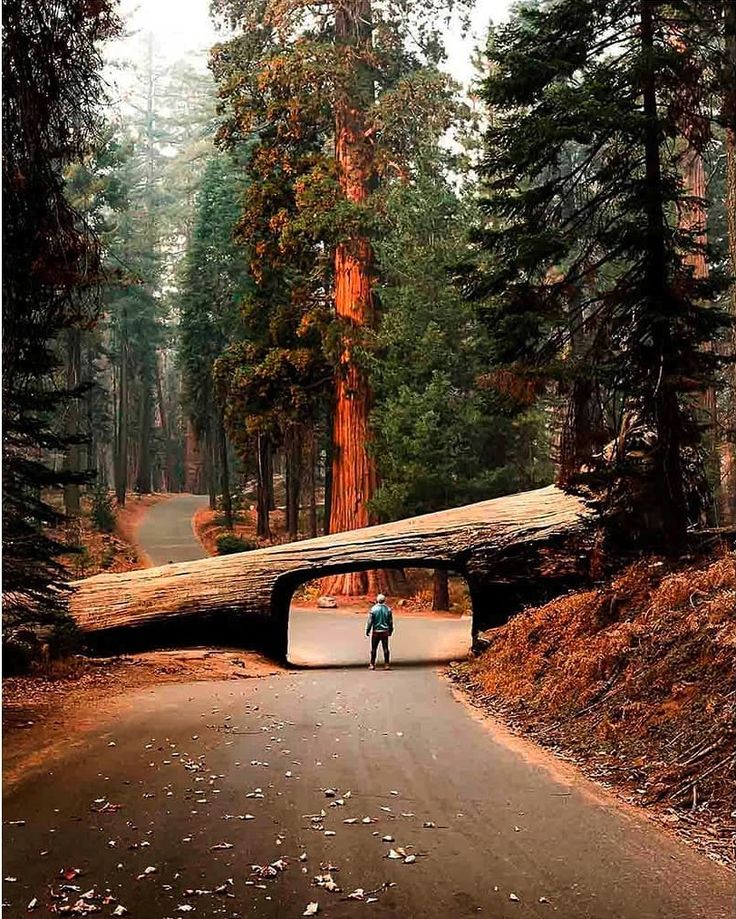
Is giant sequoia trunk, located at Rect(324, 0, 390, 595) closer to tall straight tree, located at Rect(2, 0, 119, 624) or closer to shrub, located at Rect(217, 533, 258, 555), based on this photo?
shrub, located at Rect(217, 533, 258, 555)

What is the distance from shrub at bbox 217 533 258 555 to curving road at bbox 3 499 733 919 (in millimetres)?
6335

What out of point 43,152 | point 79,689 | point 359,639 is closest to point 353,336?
point 359,639

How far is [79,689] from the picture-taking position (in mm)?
6227

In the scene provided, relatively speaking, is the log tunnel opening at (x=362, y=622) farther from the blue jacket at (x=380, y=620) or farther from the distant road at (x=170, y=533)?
the distant road at (x=170, y=533)

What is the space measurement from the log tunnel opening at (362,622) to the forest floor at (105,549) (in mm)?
1537

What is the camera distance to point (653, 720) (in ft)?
13.2

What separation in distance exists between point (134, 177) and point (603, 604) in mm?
7463

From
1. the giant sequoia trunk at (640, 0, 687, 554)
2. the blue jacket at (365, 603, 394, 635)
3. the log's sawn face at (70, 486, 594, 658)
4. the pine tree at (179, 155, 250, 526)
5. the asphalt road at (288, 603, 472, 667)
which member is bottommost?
the asphalt road at (288, 603, 472, 667)

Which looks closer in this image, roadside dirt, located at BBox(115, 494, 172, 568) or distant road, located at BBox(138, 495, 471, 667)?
roadside dirt, located at BBox(115, 494, 172, 568)

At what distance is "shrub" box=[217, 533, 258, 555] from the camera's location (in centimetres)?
1100

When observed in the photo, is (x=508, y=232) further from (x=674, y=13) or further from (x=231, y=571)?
(x=231, y=571)

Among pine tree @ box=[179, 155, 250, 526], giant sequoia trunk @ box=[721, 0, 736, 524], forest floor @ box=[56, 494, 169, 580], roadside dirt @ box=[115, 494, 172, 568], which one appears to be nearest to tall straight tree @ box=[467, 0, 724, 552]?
giant sequoia trunk @ box=[721, 0, 736, 524]

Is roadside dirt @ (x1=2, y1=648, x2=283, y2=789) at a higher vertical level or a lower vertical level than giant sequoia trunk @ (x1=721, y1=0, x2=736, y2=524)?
lower

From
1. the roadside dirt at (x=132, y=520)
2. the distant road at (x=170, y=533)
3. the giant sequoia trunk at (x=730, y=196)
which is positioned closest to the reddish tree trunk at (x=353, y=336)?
the distant road at (x=170, y=533)
